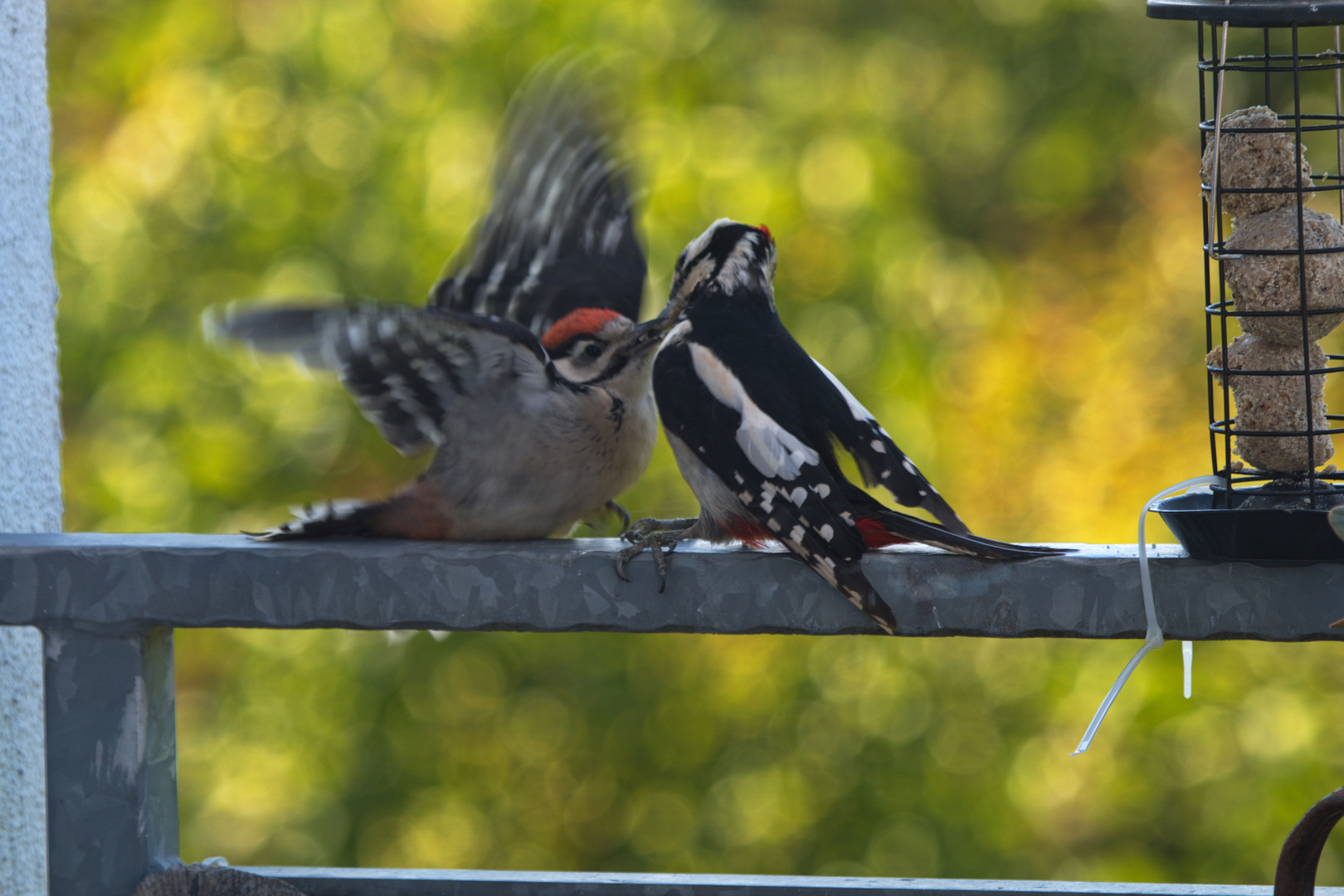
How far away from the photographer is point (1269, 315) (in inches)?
49.3

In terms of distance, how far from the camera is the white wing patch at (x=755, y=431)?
135 cm

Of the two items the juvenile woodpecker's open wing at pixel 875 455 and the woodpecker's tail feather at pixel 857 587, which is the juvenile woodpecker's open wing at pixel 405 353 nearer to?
the juvenile woodpecker's open wing at pixel 875 455

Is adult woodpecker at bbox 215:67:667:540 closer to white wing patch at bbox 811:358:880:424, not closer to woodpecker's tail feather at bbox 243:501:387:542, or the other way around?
woodpecker's tail feather at bbox 243:501:387:542

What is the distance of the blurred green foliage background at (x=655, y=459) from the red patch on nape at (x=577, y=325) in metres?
1.21

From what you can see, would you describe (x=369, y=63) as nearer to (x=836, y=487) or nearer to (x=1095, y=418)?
(x=1095, y=418)

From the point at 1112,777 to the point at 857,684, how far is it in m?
0.65

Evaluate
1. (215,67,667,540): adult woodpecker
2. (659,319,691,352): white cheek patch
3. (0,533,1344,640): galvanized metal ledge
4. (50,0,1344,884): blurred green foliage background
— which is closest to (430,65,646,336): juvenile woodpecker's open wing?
(215,67,667,540): adult woodpecker

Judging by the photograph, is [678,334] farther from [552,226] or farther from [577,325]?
[552,226]

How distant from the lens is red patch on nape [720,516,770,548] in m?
1.47

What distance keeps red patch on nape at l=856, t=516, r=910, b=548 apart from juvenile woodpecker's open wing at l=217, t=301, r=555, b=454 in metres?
0.42

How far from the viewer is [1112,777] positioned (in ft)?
10.5

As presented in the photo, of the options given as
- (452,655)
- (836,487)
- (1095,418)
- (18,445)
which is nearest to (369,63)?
(452,655)

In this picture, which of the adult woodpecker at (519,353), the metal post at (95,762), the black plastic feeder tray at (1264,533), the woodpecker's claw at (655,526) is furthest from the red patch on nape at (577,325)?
the black plastic feeder tray at (1264,533)

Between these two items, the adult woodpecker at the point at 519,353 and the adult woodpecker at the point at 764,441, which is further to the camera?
the adult woodpecker at the point at 519,353
